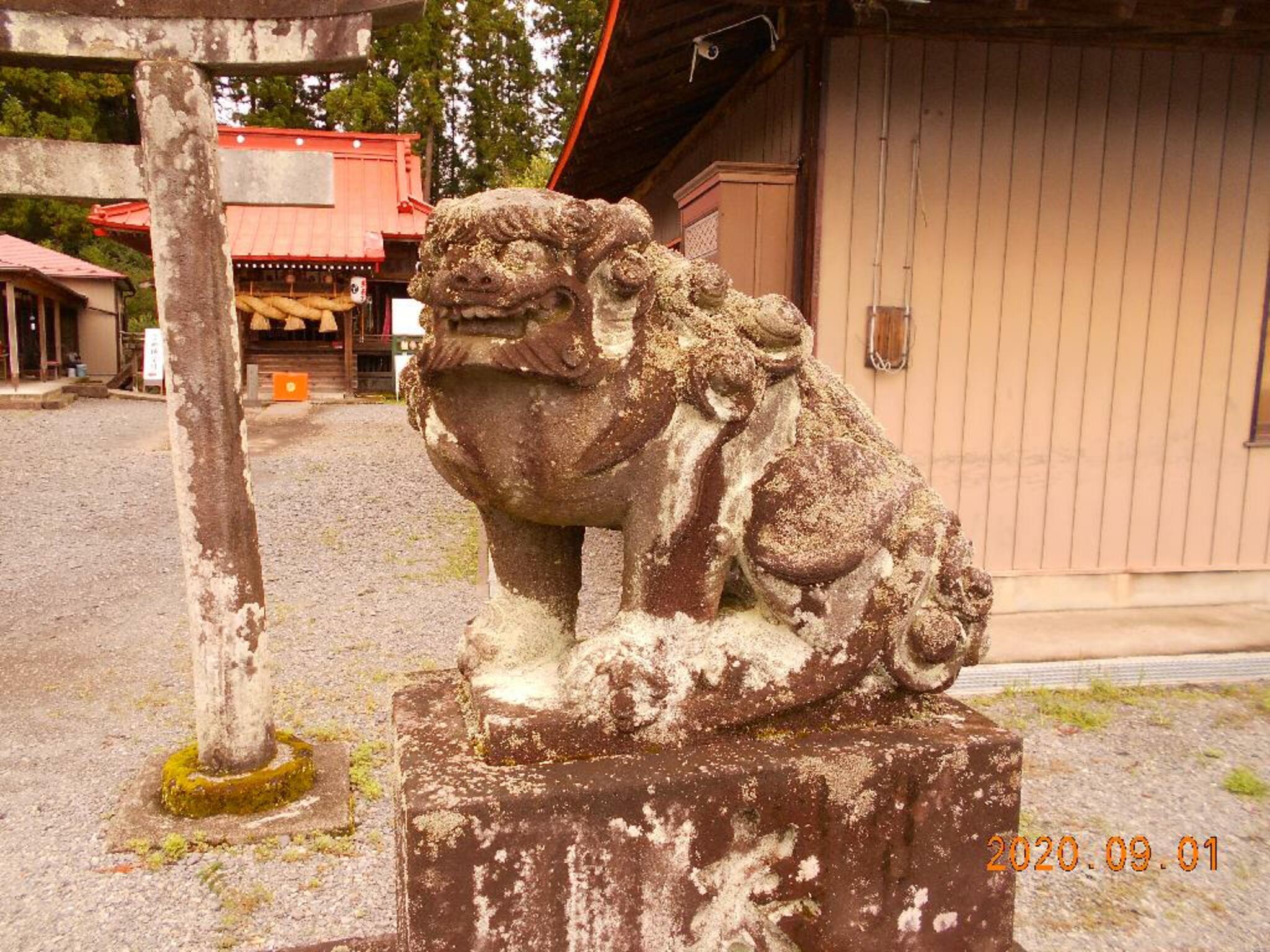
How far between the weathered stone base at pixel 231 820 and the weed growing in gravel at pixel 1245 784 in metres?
3.17

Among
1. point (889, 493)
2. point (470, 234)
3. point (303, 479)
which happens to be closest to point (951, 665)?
point (889, 493)

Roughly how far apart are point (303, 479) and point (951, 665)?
865cm

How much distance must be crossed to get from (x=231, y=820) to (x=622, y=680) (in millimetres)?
2236

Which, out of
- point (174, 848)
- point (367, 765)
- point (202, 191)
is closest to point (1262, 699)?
point (367, 765)

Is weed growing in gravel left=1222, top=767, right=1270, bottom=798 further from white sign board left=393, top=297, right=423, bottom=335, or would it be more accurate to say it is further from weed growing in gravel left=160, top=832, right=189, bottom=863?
white sign board left=393, top=297, right=423, bottom=335

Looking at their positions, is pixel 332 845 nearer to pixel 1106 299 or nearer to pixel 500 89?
pixel 1106 299

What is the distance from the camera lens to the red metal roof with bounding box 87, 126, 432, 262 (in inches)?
611

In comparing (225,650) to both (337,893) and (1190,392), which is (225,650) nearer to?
(337,893)

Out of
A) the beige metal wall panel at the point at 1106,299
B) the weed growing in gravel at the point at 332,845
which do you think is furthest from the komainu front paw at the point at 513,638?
the beige metal wall panel at the point at 1106,299

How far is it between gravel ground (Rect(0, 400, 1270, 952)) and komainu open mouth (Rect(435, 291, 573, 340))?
2019 mm

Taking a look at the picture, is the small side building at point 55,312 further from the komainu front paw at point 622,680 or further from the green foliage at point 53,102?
the komainu front paw at point 622,680

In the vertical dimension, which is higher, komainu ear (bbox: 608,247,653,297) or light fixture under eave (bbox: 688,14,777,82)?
light fixture under eave (bbox: 688,14,777,82)

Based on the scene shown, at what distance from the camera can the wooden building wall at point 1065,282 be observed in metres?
4.54
